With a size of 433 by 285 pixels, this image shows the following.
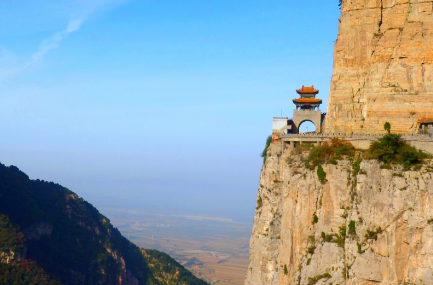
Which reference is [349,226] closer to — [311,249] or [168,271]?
[311,249]

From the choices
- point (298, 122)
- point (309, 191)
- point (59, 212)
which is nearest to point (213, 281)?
point (59, 212)

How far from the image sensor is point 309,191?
39.6 metres

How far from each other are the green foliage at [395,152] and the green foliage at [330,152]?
214 centimetres

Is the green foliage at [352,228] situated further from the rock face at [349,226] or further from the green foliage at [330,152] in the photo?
the green foliage at [330,152]

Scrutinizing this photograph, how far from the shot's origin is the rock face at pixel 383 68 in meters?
41.2

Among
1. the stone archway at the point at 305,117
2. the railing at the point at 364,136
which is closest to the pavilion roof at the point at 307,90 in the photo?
the stone archway at the point at 305,117

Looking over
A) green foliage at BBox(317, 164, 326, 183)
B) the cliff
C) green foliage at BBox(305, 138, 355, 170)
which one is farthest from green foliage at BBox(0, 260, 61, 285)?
green foliage at BBox(317, 164, 326, 183)

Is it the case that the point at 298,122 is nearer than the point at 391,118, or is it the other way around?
the point at 391,118

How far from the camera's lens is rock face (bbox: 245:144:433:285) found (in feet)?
107

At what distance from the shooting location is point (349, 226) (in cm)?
3578

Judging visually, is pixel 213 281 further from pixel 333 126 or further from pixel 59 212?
pixel 333 126

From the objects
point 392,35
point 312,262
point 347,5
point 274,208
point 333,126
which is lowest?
point 312,262

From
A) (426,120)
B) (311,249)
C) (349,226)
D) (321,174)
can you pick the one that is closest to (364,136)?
(321,174)

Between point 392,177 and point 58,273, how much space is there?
6249 centimetres
